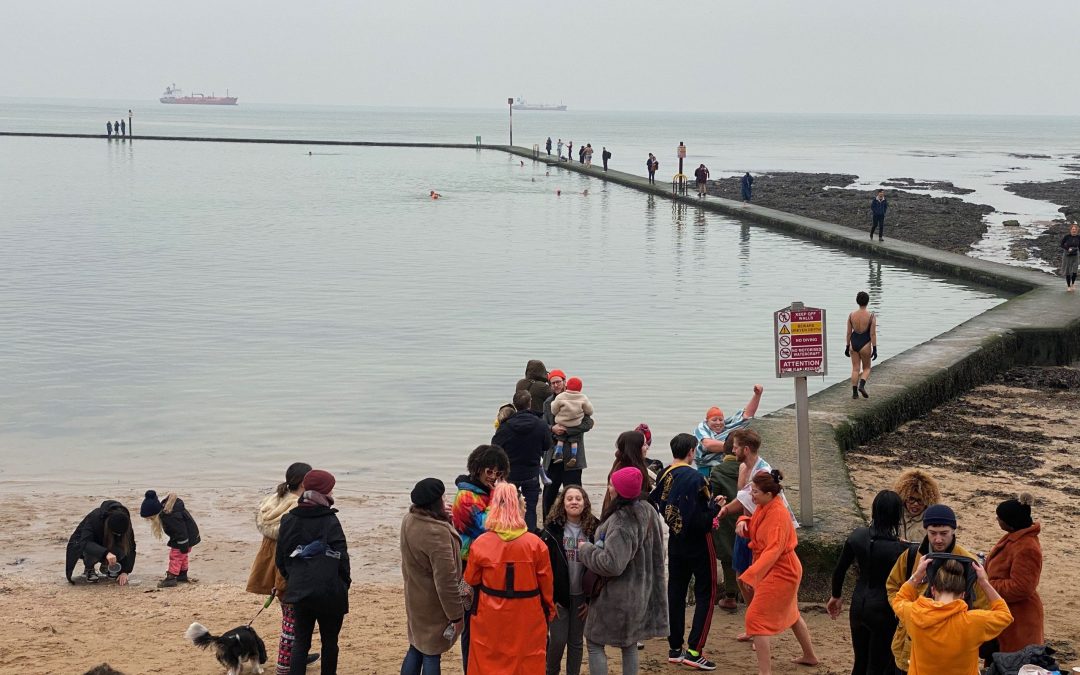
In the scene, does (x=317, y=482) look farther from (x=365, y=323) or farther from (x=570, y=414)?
(x=365, y=323)

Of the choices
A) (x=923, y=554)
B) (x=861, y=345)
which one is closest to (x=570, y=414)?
(x=923, y=554)

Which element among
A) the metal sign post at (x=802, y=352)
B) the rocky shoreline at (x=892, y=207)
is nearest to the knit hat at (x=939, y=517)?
the metal sign post at (x=802, y=352)

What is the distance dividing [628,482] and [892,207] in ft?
140

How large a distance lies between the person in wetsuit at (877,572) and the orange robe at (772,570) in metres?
0.37

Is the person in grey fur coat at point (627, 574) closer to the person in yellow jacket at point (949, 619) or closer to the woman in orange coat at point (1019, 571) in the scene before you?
the person in yellow jacket at point (949, 619)

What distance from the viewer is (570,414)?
9484mm

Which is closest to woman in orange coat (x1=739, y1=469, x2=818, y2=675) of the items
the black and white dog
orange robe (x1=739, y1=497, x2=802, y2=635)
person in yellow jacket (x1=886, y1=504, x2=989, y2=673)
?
orange robe (x1=739, y1=497, x2=802, y2=635)

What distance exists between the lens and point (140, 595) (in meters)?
9.30

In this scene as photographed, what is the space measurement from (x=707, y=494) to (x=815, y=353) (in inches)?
90.8

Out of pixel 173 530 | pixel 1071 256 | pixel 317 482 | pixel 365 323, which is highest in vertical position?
pixel 1071 256

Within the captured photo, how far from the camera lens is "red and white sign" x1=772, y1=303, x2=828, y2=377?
880 cm

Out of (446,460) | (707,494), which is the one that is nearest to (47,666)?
(707,494)

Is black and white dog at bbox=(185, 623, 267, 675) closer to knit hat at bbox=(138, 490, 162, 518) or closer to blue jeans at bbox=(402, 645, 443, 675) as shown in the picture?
blue jeans at bbox=(402, 645, 443, 675)

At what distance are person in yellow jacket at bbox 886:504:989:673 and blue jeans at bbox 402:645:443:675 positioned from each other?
2.32 metres
